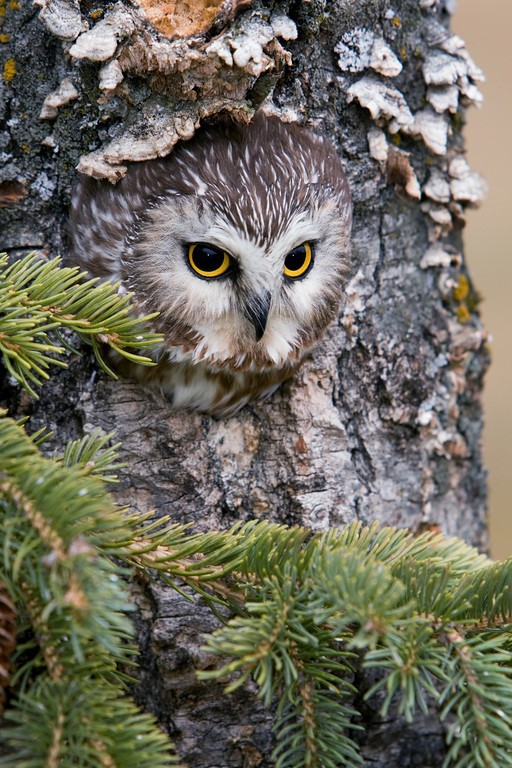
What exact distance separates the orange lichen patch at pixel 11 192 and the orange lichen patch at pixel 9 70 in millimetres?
200

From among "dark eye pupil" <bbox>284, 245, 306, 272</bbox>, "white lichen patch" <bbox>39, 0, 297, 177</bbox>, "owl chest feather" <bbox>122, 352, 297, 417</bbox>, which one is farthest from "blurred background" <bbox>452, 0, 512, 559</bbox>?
"white lichen patch" <bbox>39, 0, 297, 177</bbox>

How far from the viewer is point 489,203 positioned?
219 inches

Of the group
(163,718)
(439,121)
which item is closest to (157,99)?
(439,121)

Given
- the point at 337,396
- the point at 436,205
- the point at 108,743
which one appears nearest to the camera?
the point at 108,743

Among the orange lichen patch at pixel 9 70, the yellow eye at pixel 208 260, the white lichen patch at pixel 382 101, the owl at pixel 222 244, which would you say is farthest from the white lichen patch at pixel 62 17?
the white lichen patch at pixel 382 101

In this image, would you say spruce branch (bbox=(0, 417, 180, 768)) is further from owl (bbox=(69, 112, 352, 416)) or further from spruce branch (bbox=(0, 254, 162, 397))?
owl (bbox=(69, 112, 352, 416))

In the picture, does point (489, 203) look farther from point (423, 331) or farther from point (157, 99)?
point (157, 99)

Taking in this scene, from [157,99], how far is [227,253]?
32 centimetres

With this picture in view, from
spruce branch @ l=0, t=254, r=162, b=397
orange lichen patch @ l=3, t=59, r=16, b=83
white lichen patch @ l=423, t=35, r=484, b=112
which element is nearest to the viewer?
spruce branch @ l=0, t=254, r=162, b=397

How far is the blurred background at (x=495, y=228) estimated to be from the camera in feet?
16.5

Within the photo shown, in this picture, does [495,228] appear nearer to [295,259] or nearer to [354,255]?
[354,255]

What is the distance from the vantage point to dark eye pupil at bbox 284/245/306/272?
1626 mm

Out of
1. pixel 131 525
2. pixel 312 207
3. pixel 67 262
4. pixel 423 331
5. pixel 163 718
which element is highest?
pixel 423 331

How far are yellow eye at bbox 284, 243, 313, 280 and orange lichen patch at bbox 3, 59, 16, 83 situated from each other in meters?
0.65
